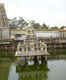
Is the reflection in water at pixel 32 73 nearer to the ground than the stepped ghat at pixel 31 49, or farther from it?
nearer to the ground

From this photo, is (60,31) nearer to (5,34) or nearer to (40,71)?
(5,34)

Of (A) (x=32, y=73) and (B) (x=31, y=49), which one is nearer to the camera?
(A) (x=32, y=73)

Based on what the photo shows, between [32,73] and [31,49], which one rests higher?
[31,49]

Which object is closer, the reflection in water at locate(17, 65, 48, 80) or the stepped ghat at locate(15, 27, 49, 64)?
the reflection in water at locate(17, 65, 48, 80)

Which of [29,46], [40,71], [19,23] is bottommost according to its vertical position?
[40,71]

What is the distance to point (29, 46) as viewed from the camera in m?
18.2

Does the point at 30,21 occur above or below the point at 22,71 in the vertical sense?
above

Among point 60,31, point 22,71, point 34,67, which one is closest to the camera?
point 22,71

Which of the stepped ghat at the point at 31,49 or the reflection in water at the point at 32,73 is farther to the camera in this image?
the stepped ghat at the point at 31,49

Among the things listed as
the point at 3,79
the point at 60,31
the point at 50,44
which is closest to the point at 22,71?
the point at 3,79

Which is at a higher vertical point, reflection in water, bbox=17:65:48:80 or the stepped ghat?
the stepped ghat

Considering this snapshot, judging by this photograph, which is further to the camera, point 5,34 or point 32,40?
point 5,34

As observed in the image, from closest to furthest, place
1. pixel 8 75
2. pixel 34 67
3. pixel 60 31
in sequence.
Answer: pixel 8 75
pixel 34 67
pixel 60 31

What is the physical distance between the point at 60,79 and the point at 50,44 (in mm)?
23880
